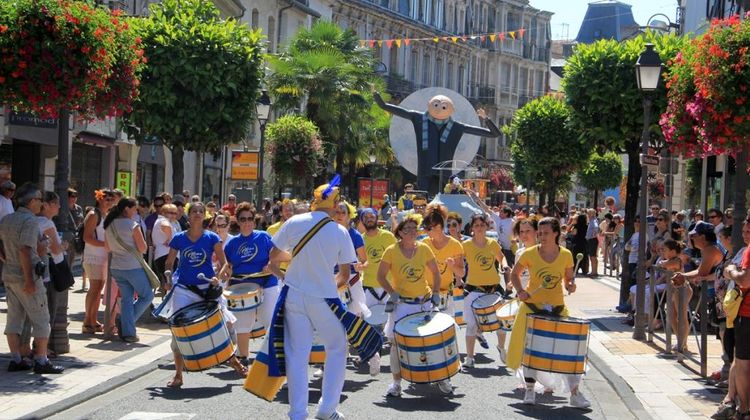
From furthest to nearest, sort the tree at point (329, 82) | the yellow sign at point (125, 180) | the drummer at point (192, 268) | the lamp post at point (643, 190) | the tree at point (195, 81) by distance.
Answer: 1. the tree at point (329, 82)
2. the yellow sign at point (125, 180)
3. the tree at point (195, 81)
4. the lamp post at point (643, 190)
5. the drummer at point (192, 268)

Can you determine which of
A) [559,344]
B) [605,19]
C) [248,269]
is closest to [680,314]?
[559,344]

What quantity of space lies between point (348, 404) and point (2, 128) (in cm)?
1487

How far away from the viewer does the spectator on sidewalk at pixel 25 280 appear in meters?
10.5

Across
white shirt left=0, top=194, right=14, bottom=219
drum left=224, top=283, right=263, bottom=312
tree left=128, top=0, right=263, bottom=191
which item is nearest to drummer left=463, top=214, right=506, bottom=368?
drum left=224, top=283, right=263, bottom=312

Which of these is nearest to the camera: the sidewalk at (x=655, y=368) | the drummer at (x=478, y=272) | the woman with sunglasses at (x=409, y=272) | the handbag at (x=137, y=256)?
the sidewalk at (x=655, y=368)

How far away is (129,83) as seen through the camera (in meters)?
12.5

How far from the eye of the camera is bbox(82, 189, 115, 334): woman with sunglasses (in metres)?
14.0

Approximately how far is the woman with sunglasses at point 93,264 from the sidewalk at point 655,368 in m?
5.87

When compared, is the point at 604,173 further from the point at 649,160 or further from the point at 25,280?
the point at 25,280

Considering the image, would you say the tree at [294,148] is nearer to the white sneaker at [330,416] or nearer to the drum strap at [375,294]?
the drum strap at [375,294]

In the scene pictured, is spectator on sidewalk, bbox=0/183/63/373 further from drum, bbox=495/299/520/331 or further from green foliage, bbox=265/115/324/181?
green foliage, bbox=265/115/324/181

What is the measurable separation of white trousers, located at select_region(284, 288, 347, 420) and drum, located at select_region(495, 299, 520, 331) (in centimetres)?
385

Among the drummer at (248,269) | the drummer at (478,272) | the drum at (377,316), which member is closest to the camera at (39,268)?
the drummer at (248,269)

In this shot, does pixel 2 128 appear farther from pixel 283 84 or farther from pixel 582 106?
pixel 283 84
